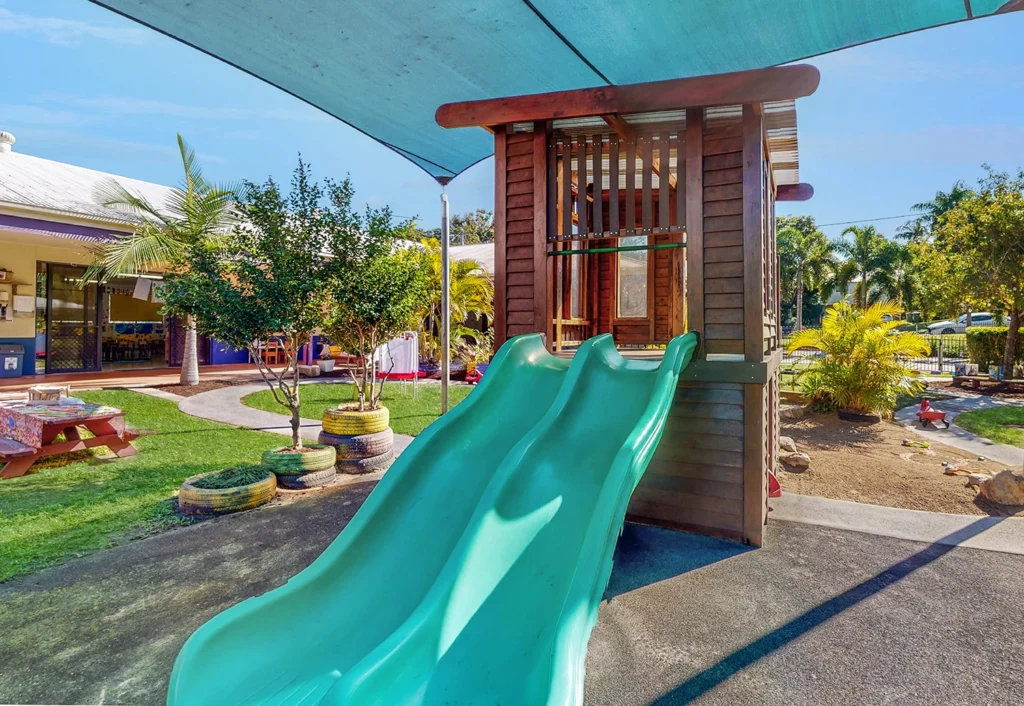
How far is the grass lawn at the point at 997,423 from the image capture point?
7703mm

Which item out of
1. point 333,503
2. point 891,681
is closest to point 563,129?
point 333,503

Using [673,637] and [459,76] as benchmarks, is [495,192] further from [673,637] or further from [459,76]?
[673,637]

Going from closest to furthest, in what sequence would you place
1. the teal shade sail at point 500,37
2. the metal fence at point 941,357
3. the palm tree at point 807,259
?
the teal shade sail at point 500,37 → the metal fence at point 941,357 → the palm tree at point 807,259

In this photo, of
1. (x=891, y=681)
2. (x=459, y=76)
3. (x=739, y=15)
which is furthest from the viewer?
(x=459, y=76)

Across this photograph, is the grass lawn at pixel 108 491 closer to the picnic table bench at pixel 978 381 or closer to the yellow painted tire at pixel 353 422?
the yellow painted tire at pixel 353 422

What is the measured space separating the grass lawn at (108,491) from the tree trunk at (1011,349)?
16885 millimetres

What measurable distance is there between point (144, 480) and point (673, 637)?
18.4 feet

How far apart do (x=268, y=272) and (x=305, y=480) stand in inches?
86.9

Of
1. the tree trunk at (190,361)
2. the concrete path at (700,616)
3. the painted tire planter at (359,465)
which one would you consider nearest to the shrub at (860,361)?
the concrete path at (700,616)

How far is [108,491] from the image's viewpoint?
5234 mm

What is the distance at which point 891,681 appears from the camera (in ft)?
7.78

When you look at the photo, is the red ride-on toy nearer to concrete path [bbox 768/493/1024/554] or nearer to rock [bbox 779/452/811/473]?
rock [bbox 779/452/811/473]

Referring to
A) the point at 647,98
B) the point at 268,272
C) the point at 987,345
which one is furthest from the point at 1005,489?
the point at 987,345

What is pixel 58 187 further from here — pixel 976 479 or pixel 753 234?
pixel 976 479
